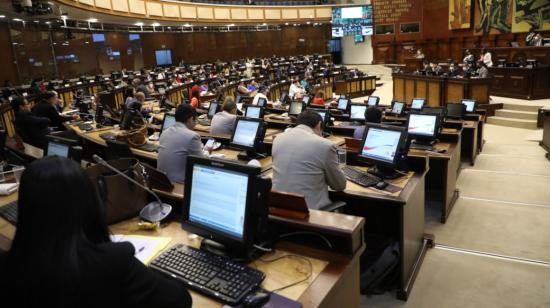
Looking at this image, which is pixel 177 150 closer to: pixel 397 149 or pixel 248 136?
pixel 248 136

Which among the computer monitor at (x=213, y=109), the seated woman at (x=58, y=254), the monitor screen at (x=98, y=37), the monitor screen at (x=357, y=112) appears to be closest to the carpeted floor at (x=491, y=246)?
the monitor screen at (x=357, y=112)

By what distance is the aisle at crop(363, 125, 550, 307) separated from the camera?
316 centimetres

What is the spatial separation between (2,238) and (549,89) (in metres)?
12.4

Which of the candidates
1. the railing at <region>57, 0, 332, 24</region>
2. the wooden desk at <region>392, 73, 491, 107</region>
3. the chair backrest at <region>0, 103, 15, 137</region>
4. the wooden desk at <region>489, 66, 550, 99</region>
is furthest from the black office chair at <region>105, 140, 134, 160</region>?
the wooden desk at <region>489, 66, 550, 99</region>

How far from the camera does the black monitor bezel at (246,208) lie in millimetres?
1825

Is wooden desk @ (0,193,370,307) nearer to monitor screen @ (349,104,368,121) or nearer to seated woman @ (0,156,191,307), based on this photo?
seated woman @ (0,156,191,307)

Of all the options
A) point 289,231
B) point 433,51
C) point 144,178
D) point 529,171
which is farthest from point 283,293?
point 433,51

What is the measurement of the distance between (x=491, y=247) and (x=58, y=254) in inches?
152

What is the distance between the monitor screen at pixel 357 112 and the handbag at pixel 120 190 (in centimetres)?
555

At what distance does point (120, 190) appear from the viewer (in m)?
2.40

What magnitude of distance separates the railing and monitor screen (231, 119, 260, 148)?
7.69 meters

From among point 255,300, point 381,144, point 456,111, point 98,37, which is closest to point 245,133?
point 381,144

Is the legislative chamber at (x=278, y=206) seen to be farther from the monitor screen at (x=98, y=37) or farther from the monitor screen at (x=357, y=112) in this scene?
the monitor screen at (x=98, y=37)

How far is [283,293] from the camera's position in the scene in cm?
169
